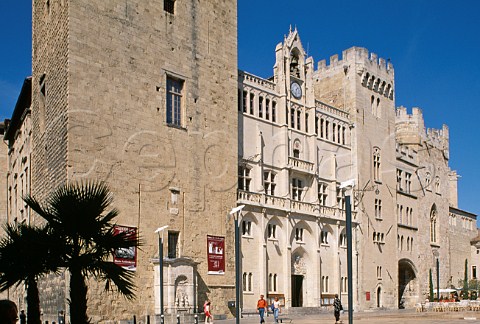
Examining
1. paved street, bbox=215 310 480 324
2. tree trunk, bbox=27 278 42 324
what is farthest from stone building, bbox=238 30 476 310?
tree trunk, bbox=27 278 42 324

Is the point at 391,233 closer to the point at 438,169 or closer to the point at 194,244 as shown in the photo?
the point at 438,169

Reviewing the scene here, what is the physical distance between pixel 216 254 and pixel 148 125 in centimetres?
811

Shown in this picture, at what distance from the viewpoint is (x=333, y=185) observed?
157 feet

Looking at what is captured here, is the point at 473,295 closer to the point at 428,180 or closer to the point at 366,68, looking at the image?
the point at 428,180

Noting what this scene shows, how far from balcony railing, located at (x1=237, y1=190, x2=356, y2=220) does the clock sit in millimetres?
7481

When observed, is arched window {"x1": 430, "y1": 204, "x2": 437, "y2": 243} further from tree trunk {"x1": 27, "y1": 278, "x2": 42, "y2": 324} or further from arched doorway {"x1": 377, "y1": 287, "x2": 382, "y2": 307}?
tree trunk {"x1": 27, "y1": 278, "x2": 42, "y2": 324}

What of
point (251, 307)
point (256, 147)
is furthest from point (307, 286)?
point (256, 147)

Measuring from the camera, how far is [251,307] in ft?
128

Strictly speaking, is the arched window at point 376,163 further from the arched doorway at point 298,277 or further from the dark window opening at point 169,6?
the dark window opening at point 169,6

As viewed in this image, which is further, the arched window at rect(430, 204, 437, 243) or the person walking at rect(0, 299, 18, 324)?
the arched window at rect(430, 204, 437, 243)

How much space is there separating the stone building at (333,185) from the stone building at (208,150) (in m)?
0.13

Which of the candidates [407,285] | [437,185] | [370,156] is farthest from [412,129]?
[407,285]

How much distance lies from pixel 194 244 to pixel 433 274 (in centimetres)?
3410

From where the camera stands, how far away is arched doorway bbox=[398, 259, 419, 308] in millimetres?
58094
